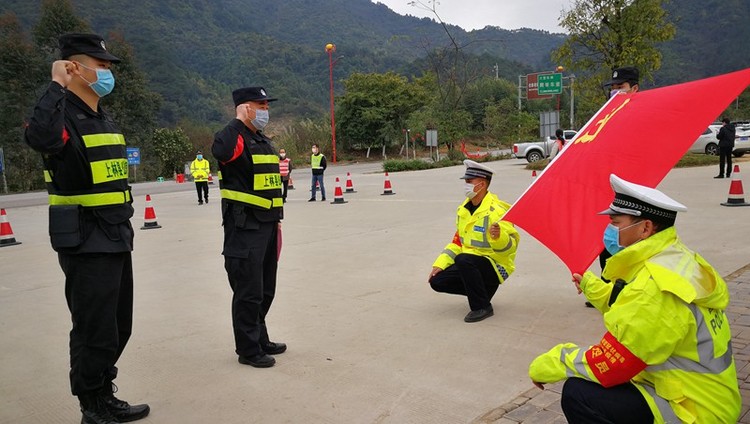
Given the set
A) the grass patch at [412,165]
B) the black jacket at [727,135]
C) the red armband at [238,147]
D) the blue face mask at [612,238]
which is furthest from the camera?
the grass patch at [412,165]

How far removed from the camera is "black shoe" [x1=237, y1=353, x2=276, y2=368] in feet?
14.0

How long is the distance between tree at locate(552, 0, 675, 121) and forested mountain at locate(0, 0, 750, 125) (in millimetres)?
17067

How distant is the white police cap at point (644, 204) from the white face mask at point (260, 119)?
8.88 ft

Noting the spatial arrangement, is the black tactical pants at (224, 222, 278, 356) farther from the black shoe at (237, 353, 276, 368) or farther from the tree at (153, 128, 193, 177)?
the tree at (153, 128, 193, 177)

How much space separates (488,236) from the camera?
510 cm

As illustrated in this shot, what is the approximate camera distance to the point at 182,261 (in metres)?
8.51

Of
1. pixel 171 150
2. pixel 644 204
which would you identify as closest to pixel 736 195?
pixel 644 204

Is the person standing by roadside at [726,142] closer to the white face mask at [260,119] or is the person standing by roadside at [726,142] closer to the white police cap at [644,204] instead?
the white face mask at [260,119]

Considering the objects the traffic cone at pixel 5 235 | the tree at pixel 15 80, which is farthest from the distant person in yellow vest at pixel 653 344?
the tree at pixel 15 80

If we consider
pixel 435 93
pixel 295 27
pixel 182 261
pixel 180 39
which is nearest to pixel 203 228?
pixel 182 261

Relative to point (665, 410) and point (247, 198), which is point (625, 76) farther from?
point (665, 410)

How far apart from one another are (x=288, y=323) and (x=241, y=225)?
1.47 m

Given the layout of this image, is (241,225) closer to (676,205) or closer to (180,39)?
(676,205)

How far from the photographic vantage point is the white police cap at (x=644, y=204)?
2348 mm
